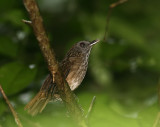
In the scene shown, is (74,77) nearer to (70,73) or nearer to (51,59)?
(70,73)

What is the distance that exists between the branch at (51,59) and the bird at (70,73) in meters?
0.29

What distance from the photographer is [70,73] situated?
4.14 meters

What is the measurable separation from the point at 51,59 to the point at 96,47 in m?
2.36

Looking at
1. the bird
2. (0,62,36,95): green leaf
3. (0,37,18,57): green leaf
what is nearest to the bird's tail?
the bird

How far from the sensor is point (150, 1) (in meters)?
4.93

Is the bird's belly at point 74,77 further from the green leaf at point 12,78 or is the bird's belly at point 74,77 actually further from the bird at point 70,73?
the green leaf at point 12,78

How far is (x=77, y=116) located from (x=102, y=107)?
67 centimetres

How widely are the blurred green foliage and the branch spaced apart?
49cm

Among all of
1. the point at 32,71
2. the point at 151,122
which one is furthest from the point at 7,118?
the point at 151,122

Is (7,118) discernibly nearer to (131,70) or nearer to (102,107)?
(102,107)

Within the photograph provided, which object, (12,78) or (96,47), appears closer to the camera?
(12,78)

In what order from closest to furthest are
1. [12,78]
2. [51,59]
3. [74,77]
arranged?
[51,59]
[12,78]
[74,77]

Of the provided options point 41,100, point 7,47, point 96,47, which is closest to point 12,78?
point 41,100

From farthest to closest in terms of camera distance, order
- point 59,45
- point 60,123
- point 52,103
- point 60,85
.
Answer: point 59,45 → point 52,103 → point 60,85 → point 60,123
